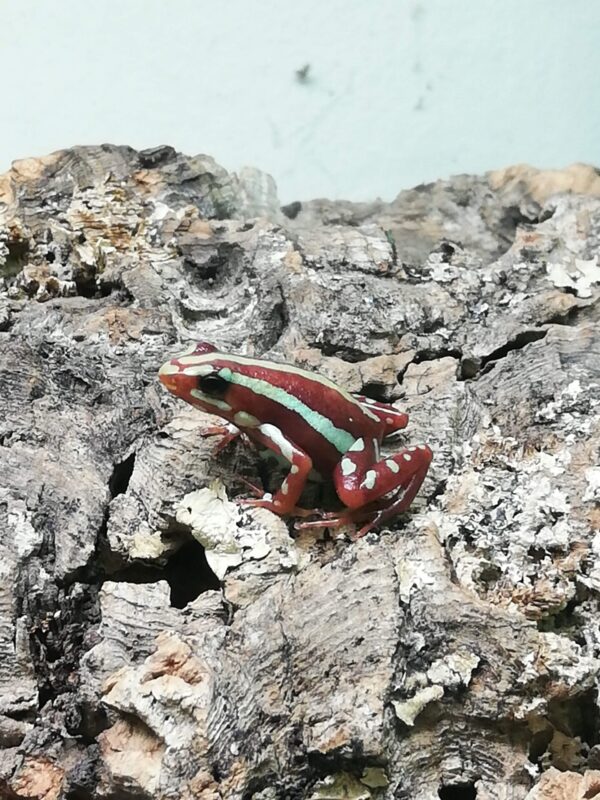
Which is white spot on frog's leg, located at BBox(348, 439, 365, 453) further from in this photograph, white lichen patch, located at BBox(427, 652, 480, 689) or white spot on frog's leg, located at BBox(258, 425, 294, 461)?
white lichen patch, located at BBox(427, 652, 480, 689)

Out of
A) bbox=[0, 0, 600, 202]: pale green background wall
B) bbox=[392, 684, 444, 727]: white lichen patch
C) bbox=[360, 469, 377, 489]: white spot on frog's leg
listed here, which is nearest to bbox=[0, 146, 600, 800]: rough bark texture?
bbox=[392, 684, 444, 727]: white lichen patch

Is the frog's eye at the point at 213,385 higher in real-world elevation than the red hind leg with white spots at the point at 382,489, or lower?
higher

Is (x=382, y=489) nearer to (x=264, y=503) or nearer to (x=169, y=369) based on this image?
(x=264, y=503)

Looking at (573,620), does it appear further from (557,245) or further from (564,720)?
(557,245)

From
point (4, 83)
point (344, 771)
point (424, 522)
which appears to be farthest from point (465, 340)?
point (4, 83)

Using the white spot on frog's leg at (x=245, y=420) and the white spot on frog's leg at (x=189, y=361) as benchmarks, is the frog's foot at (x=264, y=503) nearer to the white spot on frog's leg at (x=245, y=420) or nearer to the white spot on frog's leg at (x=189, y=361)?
the white spot on frog's leg at (x=245, y=420)

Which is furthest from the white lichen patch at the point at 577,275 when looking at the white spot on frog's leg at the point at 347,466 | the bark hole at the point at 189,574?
the bark hole at the point at 189,574
